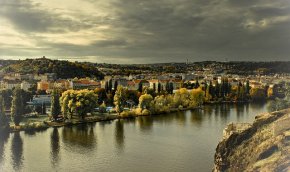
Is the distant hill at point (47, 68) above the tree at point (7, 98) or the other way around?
above

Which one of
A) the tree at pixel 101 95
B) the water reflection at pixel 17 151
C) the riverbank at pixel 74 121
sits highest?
the tree at pixel 101 95

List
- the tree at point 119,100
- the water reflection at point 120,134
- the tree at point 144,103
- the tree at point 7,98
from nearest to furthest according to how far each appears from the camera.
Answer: the water reflection at point 120,134 → the tree at point 7,98 → the tree at point 119,100 → the tree at point 144,103

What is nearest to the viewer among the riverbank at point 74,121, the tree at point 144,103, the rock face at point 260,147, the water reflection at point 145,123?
the rock face at point 260,147

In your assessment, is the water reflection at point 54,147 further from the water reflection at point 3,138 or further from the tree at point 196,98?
the tree at point 196,98

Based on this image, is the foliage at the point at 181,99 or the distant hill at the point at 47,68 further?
the distant hill at the point at 47,68

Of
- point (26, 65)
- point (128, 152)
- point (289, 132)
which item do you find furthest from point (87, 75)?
point (289, 132)

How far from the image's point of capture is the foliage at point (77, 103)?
1400 centimetres

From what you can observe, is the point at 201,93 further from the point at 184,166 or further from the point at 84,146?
the point at 184,166

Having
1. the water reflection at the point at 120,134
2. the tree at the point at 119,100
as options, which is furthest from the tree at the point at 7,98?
the water reflection at the point at 120,134

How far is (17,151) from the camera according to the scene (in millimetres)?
9305

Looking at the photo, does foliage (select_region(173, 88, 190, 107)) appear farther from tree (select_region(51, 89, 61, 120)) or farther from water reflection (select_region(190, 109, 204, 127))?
tree (select_region(51, 89, 61, 120))

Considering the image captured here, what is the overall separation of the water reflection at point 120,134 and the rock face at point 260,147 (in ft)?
11.5

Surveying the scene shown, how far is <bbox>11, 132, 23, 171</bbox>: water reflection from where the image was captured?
8159 mm

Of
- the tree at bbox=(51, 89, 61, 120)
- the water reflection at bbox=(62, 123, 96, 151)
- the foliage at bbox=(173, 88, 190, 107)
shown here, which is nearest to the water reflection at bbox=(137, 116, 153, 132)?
the water reflection at bbox=(62, 123, 96, 151)
